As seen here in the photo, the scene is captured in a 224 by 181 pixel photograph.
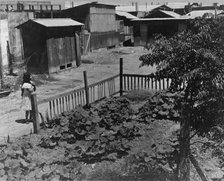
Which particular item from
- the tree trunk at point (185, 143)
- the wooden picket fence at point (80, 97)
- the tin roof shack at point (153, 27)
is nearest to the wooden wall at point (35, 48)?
the wooden picket fence at point (80, 97)

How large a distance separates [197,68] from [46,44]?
15.5 metres

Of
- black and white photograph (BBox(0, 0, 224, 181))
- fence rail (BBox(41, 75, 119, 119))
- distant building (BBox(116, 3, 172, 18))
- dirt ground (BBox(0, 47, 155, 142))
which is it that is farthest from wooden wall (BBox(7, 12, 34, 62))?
distant building (BBox(116, 3, 172, 18))

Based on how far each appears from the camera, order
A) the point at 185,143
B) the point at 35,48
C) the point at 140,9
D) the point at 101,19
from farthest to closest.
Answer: the point at 140,9
the point at 101,19
the point at 35,48
the point at 185,143

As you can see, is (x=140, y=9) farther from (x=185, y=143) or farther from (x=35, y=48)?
(x=185, y=143)

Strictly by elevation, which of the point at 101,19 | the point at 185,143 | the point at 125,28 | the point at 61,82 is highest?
the point at 101,19

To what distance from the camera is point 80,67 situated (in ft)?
73.6

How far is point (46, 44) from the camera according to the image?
62.6 feet

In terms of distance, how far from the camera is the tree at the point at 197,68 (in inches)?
181

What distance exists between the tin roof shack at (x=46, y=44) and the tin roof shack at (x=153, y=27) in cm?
1552

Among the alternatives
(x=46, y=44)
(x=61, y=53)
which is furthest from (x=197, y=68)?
(x=61, y=53)

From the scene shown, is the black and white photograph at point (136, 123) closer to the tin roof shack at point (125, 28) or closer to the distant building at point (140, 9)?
the tin roof shack at point (125, 28)

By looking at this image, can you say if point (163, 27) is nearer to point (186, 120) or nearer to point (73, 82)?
point (73, 82)

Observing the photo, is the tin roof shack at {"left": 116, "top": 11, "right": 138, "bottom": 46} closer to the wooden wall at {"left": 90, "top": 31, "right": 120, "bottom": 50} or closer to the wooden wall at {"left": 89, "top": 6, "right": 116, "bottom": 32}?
the wooden wall at {"left": 90, "top": 31, "right": 120, "bottom": 50}

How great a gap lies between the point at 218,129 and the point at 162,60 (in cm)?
138
